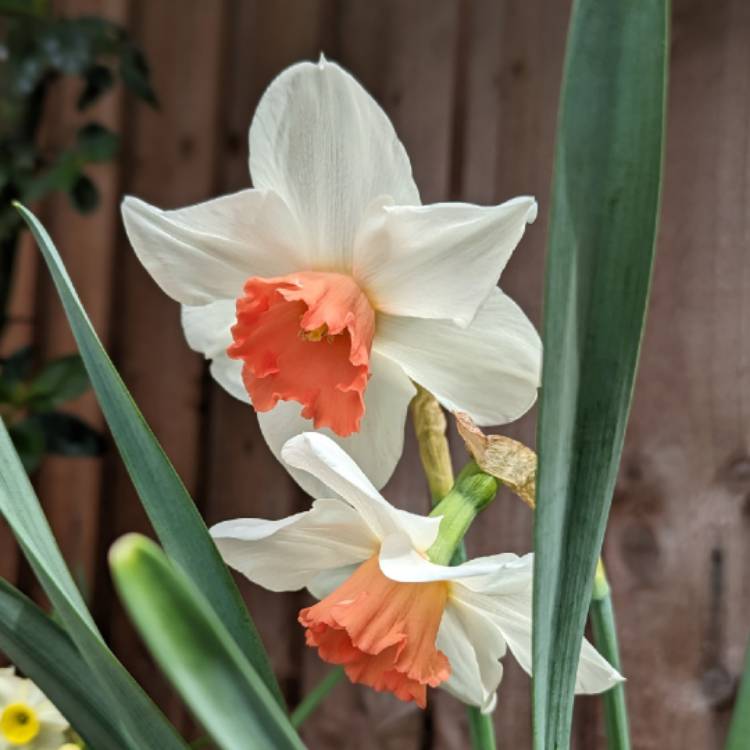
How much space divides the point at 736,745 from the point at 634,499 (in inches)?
26.6

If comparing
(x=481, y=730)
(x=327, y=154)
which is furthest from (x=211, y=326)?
(x=481, y=730)

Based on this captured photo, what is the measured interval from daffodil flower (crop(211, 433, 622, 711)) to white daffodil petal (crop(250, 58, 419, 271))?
4.0 inches

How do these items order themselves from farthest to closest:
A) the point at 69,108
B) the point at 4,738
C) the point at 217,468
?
the point at 69,108
the point at 217,468
the point at 4,738

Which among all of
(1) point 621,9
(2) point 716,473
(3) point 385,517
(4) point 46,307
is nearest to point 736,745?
(3) point 385,517

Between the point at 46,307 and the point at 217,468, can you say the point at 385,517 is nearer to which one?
the point at 217,468

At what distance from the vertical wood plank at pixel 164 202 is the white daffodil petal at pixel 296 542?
38.2 inches

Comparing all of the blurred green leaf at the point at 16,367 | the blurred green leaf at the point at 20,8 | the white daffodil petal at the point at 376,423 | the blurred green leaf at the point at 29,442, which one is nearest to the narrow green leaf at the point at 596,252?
the white daffodil petal at the point at 376,423

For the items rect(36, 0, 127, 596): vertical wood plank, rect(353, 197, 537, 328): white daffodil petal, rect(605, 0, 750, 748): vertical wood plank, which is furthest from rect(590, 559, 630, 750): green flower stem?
rect(36, 0, 127, 596): vertical wood plank

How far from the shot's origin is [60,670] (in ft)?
1.13

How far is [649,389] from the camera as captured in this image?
40.5 inches

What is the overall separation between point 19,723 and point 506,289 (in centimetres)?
76

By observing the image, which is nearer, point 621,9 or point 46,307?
point 621,9

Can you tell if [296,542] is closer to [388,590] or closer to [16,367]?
[388,590]

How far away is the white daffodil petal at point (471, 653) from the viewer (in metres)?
0.41
